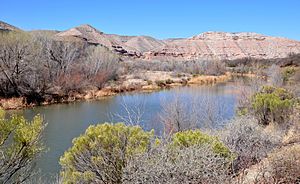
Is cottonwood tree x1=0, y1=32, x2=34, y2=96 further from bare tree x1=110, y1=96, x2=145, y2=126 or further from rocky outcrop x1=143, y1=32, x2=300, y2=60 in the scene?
rocky outcrop x1=143, y1=32, x2=300, y2=60

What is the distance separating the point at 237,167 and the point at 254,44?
4817 inches

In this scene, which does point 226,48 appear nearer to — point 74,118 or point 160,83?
point 160,83

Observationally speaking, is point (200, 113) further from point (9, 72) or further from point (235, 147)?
point (9, 72)

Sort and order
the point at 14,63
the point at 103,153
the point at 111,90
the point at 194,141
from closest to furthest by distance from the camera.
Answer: the point at 103,153, the point at 194,141, the point at 14,63, the point at 111,90

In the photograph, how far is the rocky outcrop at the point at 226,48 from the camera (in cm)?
11525

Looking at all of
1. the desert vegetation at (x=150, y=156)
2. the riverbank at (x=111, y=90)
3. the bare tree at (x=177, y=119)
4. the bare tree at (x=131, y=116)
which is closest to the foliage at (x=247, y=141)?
the desert vegetation at (x=150, y=156)

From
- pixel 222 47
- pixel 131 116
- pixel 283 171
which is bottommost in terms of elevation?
pixel 131 116

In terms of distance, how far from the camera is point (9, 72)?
2884 centimetres

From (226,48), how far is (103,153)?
122211mm

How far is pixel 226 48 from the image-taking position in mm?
124250

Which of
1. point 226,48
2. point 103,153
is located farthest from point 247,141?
point 226,48

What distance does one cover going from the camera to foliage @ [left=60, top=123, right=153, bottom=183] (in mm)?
6477

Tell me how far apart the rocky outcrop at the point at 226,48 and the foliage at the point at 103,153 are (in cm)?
10720

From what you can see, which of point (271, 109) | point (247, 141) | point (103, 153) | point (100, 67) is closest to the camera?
point (103, 153)
